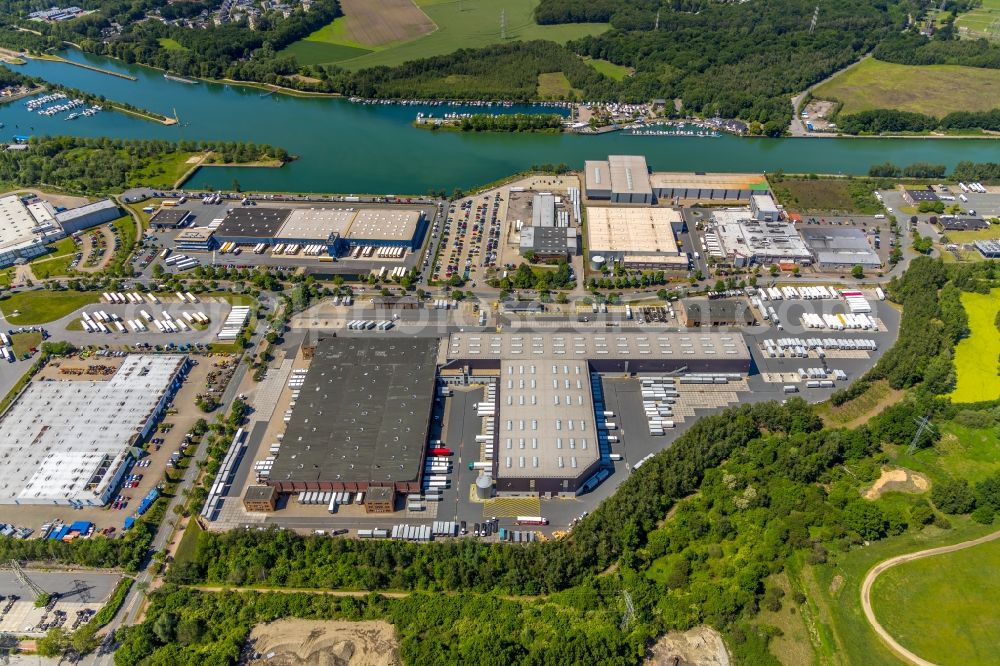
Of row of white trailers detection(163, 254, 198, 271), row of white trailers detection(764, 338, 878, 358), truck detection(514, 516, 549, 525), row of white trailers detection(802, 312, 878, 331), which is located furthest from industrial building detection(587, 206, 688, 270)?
row of white trailers detection(163, 254, 198, 271)

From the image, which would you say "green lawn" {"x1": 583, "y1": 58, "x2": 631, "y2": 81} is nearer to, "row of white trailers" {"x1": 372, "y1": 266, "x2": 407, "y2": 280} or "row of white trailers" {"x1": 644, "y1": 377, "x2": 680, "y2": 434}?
"row of white trailers" {"x1": 372, "y1": 266, "x2": 407, "y2": 280}

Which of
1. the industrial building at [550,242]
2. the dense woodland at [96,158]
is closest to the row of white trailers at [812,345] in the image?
the industrial building at [550,242]

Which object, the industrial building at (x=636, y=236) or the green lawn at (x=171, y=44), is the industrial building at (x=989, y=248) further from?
the green lawn at (x=171, y=44)

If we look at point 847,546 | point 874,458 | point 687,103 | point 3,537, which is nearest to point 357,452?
point 3,537

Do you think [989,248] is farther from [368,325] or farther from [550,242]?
[368,325]

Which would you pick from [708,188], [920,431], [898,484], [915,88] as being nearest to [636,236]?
[708,188]

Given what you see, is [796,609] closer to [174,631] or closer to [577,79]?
[174,631]
